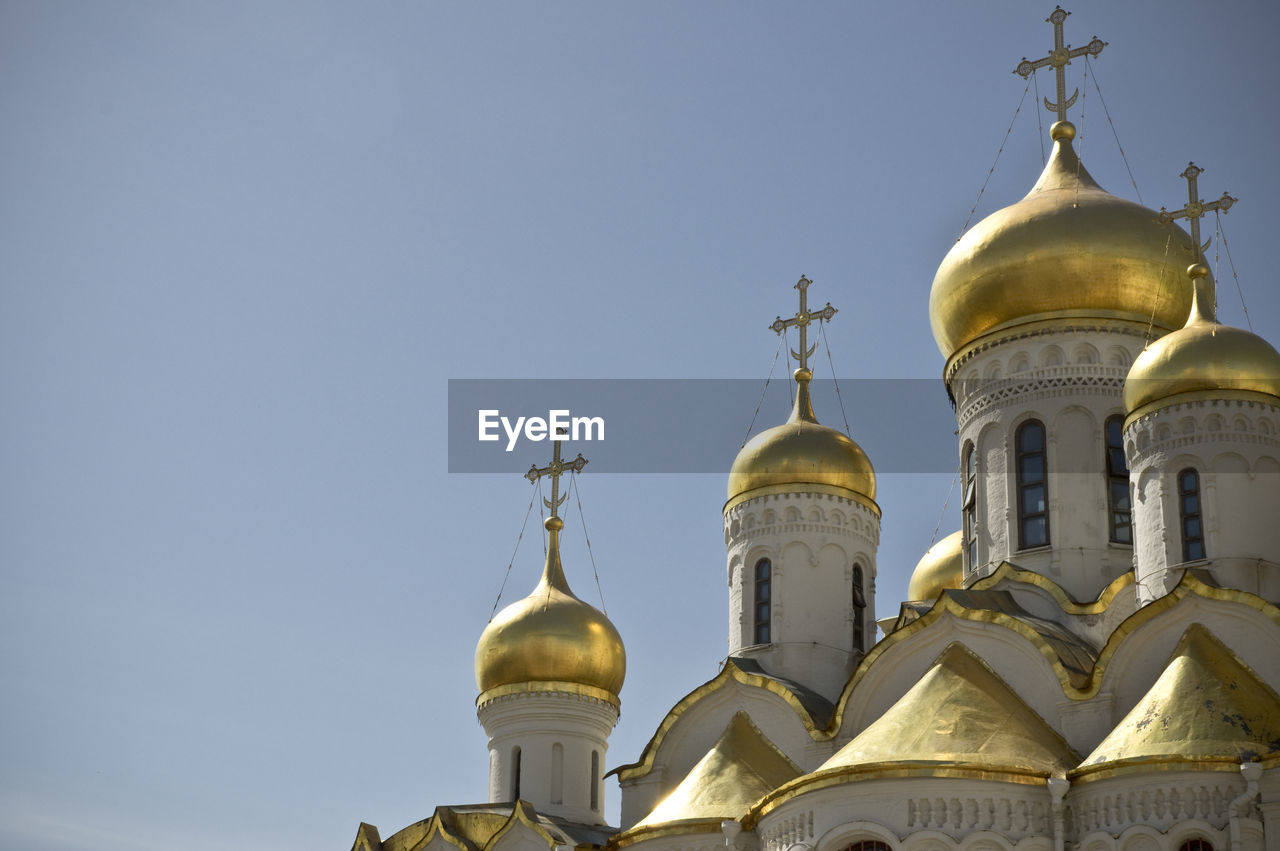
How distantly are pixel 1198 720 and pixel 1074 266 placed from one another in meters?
6.03

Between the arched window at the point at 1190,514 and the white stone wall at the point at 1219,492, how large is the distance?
0.18ft

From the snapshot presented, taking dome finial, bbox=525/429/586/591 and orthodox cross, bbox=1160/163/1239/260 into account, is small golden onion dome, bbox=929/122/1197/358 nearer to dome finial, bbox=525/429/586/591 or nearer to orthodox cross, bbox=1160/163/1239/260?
orthodox cross, bbox=1160/163/1239/260

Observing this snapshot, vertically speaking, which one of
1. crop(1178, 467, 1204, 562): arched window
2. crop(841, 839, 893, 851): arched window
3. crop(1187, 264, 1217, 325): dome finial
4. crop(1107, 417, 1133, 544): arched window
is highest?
crop(1187, 264, 1217, 325): dome finial

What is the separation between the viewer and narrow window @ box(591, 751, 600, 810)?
21875 millimetres

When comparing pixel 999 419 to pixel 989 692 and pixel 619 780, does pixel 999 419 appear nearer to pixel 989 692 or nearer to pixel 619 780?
pixel 989 692

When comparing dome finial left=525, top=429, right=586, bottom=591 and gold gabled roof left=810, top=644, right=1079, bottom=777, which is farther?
dome finial left=525, top=429, right=586, bottom=591

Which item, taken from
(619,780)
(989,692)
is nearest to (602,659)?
(619,780)

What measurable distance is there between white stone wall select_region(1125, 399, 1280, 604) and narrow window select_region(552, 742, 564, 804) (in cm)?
731

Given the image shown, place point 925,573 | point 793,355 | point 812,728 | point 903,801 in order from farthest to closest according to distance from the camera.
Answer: point 925,573 → point 793,355 → point 812,728 → point 903,801

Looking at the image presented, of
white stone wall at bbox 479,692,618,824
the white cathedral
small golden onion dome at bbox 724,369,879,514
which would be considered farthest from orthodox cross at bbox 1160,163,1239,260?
white stone wall at bbox 479,692,618,824

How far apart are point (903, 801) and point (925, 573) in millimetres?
9088

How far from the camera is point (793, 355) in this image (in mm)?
21859

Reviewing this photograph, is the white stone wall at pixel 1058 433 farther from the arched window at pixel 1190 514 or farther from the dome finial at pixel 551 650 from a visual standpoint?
the dome finial at pixel 551 650

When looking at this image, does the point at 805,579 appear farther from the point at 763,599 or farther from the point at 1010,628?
the point at 1010,628
